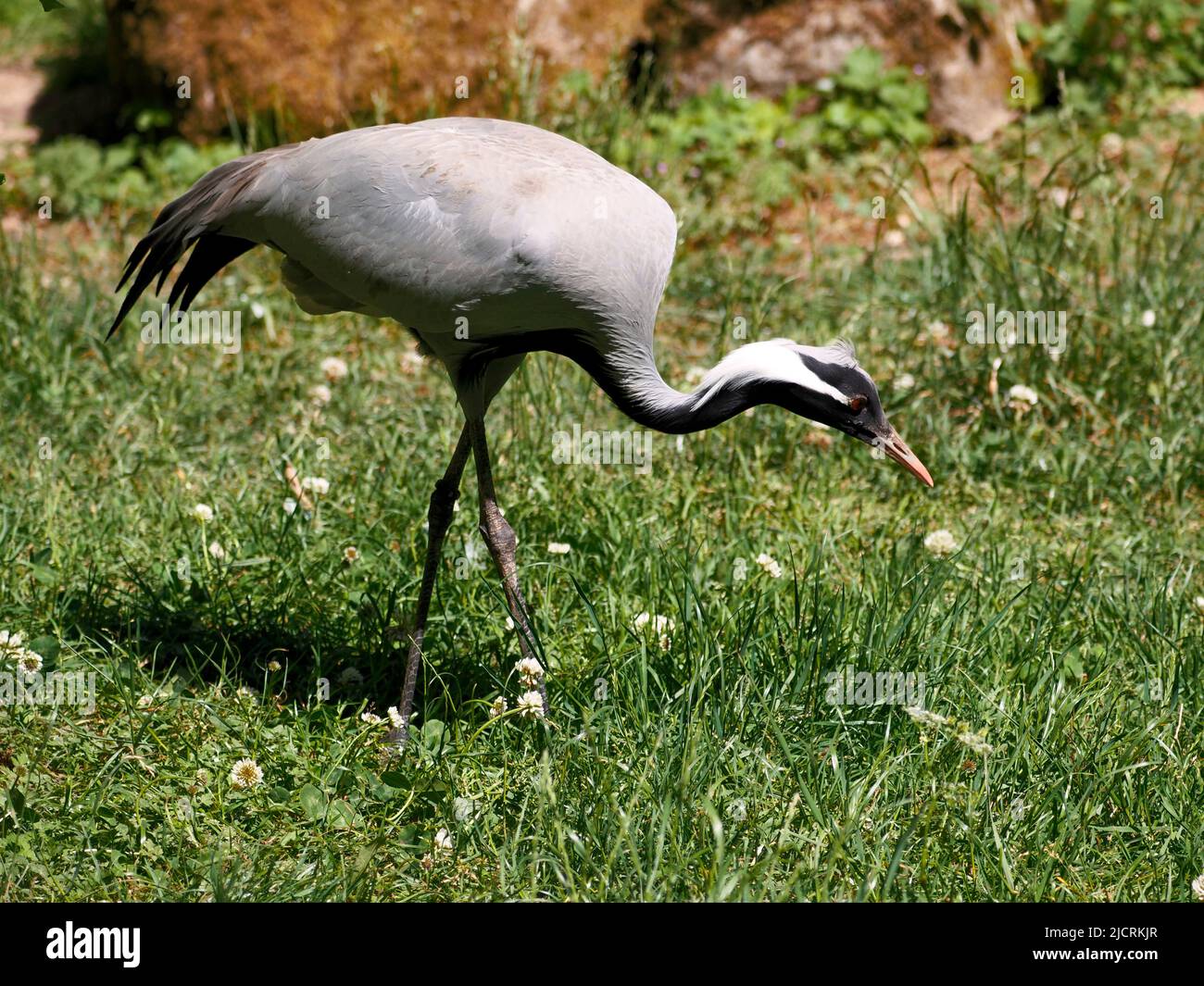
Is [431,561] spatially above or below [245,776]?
above

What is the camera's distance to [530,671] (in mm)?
3277

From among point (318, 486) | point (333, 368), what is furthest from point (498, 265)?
point (333, 368)

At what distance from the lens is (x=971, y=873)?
2908mm

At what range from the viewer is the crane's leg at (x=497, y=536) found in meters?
3.59

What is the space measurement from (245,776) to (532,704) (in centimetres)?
66

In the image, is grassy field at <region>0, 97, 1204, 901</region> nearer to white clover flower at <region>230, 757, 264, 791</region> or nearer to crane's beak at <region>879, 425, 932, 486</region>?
white clover flower at <region>230, 757, 264, 791</region>

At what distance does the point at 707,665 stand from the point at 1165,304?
2544 mm

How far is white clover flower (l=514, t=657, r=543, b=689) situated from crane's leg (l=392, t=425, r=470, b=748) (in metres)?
0.29

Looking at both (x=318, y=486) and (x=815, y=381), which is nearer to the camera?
(x=815, y=381)

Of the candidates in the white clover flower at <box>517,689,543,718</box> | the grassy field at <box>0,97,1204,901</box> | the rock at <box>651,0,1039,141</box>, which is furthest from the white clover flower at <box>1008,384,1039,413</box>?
the rock at <box>651,0,1039,141</box>

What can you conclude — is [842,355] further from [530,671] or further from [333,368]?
[333,368]

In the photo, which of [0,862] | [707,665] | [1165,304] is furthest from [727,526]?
[0,862]

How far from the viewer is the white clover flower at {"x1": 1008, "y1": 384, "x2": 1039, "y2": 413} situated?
464 cm

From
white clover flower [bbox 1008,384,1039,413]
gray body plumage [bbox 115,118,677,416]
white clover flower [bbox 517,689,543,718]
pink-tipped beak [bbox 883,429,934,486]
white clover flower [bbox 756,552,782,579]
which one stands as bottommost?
white clover flower [bbox 517,689,543,718]
